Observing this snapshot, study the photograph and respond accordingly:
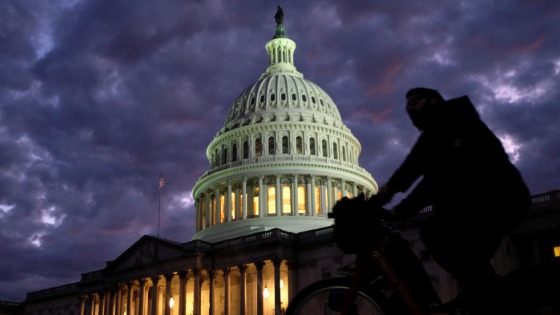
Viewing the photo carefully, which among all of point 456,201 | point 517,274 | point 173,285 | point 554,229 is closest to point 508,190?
point 456,201

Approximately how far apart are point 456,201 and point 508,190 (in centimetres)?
47

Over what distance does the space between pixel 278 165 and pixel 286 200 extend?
5315mm

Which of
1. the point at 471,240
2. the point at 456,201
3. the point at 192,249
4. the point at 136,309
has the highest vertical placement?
the point at 192,249

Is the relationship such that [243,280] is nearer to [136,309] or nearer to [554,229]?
[136,309]

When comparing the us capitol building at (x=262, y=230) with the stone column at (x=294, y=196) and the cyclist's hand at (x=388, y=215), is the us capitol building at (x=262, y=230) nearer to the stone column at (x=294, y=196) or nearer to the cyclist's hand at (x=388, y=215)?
the stone column at (x=294, y=196)

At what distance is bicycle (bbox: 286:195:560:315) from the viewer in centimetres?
604

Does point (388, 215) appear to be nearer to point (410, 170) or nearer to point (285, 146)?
point (410, 170)

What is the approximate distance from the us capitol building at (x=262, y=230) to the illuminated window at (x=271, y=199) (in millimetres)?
184

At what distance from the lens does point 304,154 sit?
3701 inches

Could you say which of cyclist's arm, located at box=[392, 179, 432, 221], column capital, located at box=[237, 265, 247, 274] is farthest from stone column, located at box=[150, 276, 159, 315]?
cyclist's arm, located at box=[392, 179, 432, 221]

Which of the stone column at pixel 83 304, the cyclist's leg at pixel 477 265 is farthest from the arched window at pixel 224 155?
the cyclist's leg at pixel 477 265

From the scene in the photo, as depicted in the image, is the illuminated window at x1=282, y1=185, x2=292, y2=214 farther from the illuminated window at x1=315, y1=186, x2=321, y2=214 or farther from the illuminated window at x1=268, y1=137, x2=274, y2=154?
the illuminated window at x1=268, y1=137, x2=274, y2=154

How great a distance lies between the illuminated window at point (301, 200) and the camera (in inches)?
3468

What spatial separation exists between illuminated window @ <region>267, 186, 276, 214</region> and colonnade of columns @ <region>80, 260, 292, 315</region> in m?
15.9
